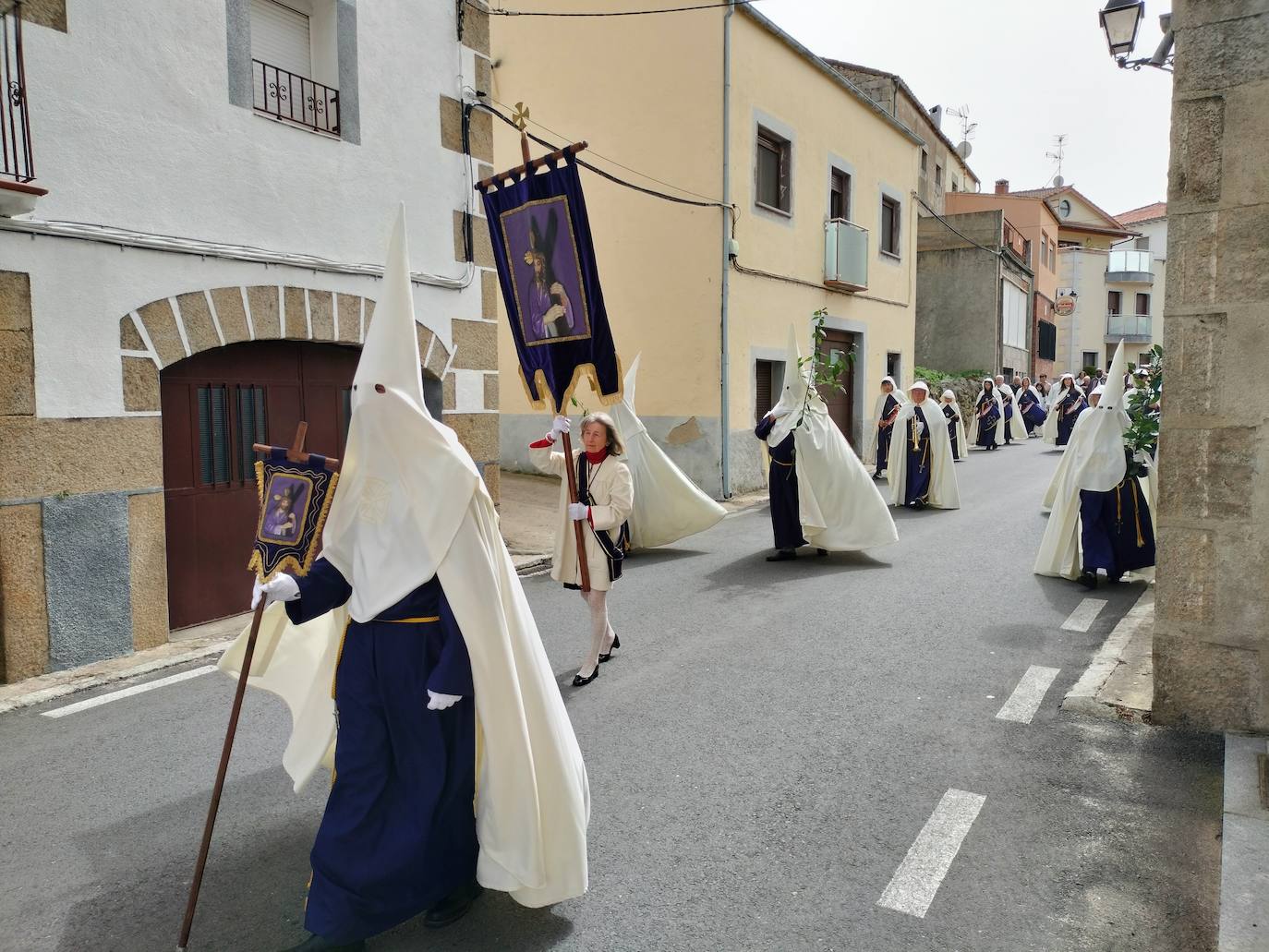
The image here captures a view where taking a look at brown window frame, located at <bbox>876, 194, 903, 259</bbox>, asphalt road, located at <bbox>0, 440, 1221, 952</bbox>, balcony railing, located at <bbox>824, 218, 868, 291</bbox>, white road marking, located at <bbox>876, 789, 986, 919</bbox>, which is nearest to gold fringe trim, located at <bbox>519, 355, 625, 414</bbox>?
asphalt road, located at <bbox>0, 440, 1221, 952</bbox>

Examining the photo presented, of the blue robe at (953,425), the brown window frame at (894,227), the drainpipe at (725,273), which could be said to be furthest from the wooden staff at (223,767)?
the brown window frame at (894,227)

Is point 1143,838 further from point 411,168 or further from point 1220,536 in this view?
point 411,168

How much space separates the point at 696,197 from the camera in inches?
542

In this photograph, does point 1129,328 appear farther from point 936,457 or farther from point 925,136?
point 936,457

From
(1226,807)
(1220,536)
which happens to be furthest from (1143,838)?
(1220,536)

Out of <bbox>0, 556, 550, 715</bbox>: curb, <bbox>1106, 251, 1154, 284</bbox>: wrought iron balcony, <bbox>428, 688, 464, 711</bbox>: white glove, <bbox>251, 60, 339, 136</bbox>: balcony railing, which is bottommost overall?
<bbox>0, 556, 550, 715</bbox>: curb

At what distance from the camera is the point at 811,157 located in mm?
16125

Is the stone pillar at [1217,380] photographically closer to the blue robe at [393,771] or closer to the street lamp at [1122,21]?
the blue robe at [393,771]

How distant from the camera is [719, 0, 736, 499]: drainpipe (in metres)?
13.4

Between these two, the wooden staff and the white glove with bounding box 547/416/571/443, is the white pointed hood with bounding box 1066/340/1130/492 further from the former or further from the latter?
the wooden staff

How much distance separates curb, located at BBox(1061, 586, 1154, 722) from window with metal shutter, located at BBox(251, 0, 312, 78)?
7377 mm

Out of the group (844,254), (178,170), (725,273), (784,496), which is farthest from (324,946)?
(844,254)

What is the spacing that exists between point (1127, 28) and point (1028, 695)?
6.85m

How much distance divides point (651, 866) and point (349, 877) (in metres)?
1.13
